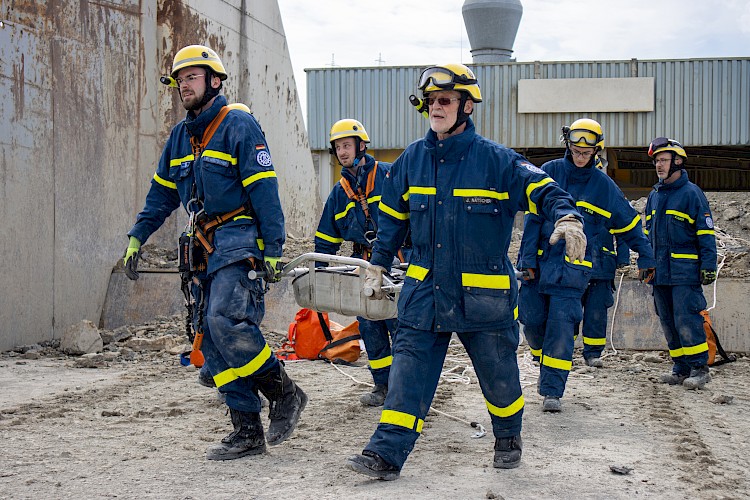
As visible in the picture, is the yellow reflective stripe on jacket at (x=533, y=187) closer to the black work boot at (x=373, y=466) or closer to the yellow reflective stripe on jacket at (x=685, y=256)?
the black work boot at (x=373, y=466)

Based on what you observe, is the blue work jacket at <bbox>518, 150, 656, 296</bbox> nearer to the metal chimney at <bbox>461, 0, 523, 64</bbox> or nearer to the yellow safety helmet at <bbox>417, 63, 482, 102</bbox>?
the yellow safety helmet at <bbox>417, 63, 482, 102</bbox>

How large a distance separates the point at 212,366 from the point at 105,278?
19.3 ft

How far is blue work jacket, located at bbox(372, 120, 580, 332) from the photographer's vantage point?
446cm

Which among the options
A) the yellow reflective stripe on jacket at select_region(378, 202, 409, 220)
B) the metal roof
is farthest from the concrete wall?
the metal roof

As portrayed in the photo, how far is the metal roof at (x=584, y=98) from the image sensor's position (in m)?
24.8

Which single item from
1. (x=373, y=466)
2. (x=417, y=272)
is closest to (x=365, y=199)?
(x=417, y=272)

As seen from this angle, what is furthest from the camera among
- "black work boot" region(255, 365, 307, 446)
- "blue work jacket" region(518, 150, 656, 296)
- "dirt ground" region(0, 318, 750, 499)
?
"blue work jacket" region(518, 150, 656, 296)

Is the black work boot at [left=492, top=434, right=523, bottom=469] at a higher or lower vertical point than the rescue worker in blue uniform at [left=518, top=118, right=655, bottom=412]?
lower

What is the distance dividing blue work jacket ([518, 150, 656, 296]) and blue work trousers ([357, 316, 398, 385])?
42.2 inches

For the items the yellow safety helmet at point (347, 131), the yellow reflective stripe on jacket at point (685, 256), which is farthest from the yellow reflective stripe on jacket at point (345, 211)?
the yellow reflective stripe on jacket at point (685, 256)

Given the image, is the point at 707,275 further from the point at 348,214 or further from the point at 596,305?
the point at 348,214

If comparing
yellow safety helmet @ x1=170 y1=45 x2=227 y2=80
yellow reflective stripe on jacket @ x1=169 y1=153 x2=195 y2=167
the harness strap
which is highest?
yellow safety helmet @ x1=170 y1=45 x2=227 y2=80

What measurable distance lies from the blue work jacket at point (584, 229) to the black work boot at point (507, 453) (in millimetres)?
1972

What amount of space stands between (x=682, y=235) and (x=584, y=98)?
1770cm
